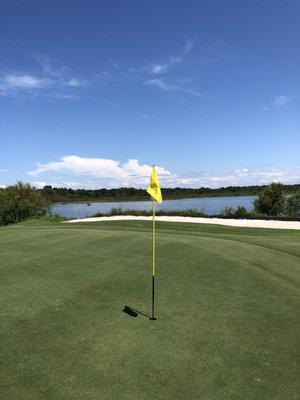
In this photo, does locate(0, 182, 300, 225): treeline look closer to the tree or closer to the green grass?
the tree

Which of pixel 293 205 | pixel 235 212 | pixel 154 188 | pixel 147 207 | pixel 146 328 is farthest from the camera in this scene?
pixel 147 207

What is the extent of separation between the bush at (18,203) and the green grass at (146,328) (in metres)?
29.1

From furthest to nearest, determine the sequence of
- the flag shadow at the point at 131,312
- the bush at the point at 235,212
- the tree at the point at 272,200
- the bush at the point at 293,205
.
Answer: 1. the bush at the point at 293,205
2. the tree at the point at 272,200
3. the bush at the point at 235,212
4. the flag shadow at the point at 131,312

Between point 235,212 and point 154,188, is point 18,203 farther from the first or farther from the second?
point 154,188

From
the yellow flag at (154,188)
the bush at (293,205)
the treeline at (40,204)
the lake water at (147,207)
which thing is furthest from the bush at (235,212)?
the yellow flag at (154,188)

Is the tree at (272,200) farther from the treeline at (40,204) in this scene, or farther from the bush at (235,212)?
the bush at (235,212)

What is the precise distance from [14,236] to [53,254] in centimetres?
487

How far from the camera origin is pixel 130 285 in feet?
30.5

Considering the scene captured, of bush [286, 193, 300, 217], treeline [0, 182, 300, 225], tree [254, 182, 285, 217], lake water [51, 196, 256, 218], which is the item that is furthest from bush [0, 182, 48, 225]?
bush [286, 193, 300, 217]

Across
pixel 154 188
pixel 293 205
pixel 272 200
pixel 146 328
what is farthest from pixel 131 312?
pixel 293 205

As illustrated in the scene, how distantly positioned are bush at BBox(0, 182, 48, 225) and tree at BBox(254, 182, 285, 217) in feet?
66.7

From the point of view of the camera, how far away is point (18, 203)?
40.3 m

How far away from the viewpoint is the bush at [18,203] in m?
40.1

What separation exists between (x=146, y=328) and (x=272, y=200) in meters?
34.0
